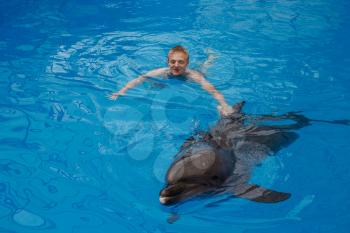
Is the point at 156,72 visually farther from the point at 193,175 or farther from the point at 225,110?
the point at 193,175

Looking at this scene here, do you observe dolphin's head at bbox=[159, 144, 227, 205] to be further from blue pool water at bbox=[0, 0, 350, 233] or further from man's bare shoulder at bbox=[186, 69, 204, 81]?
man's bare shoulder at bbox=[186, 69, 204, 81]

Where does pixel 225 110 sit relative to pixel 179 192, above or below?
below

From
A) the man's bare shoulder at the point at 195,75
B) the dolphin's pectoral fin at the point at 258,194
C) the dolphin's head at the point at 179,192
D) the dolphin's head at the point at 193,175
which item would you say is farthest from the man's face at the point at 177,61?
the dolphin's head at the point at 179,192

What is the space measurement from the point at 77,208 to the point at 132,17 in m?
6.02

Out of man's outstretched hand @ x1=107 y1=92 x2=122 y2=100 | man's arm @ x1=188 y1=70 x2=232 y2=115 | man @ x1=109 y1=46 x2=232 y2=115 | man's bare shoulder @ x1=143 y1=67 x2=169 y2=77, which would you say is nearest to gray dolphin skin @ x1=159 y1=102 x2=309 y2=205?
man's arm @ x1=188 y1=70 x2=232 y2=115

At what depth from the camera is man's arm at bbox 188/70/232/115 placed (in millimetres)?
5544

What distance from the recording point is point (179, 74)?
6.52 meters

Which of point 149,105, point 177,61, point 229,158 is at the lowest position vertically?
point 149,105

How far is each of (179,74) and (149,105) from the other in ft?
3.15

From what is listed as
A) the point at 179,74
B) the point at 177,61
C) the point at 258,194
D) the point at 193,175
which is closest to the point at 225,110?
the point at 177,61

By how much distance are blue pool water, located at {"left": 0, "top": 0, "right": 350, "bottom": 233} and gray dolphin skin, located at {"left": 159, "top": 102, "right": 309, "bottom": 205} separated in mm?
149

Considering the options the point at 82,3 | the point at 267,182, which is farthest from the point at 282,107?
the point at 82,3

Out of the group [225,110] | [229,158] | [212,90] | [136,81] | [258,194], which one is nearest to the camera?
[258,194]

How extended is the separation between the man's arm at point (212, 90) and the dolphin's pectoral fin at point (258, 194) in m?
1.69
